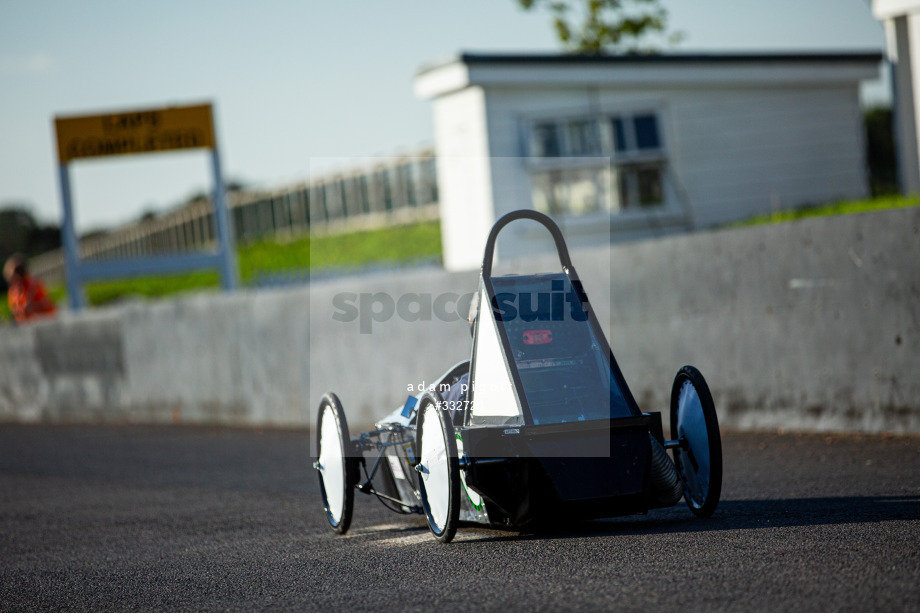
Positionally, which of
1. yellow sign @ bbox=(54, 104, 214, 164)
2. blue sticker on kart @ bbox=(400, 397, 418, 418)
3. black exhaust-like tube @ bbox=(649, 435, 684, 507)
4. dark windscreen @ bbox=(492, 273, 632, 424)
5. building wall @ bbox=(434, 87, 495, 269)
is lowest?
black exhaust-like tube @ bbox=(649, 435, 684, 507)

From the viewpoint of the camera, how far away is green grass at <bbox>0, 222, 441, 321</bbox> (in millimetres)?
28531

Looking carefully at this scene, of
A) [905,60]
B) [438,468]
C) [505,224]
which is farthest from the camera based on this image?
[905,60]

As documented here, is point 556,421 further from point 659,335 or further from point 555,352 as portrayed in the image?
point 659,335

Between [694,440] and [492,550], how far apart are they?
1.34 metres

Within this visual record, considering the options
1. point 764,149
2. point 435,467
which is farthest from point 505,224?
point 764,149

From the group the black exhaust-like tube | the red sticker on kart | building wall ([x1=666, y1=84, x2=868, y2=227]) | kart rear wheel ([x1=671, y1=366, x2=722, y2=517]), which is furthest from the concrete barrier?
building wall ([x1=666, y1=84, x2=868, y2=227])

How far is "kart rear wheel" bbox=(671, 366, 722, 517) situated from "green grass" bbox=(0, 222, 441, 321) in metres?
18.7

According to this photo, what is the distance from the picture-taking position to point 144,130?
2216 cm

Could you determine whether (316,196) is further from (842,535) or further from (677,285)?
(842,535)

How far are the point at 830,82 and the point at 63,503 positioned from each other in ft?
53.5

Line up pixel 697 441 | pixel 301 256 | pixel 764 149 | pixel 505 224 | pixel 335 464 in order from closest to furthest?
1. pixel 697 441
2. pixel 505 224
3. pixel 335 464
4. pixel 764 149
5. pixel 301 256

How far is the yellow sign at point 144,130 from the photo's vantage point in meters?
22.1

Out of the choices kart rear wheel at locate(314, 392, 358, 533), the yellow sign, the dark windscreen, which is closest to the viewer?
the dark windscreen

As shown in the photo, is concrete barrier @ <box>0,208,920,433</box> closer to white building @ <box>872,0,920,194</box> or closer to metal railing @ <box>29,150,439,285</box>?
metal railing @ <box>29,150,439,285</box>
